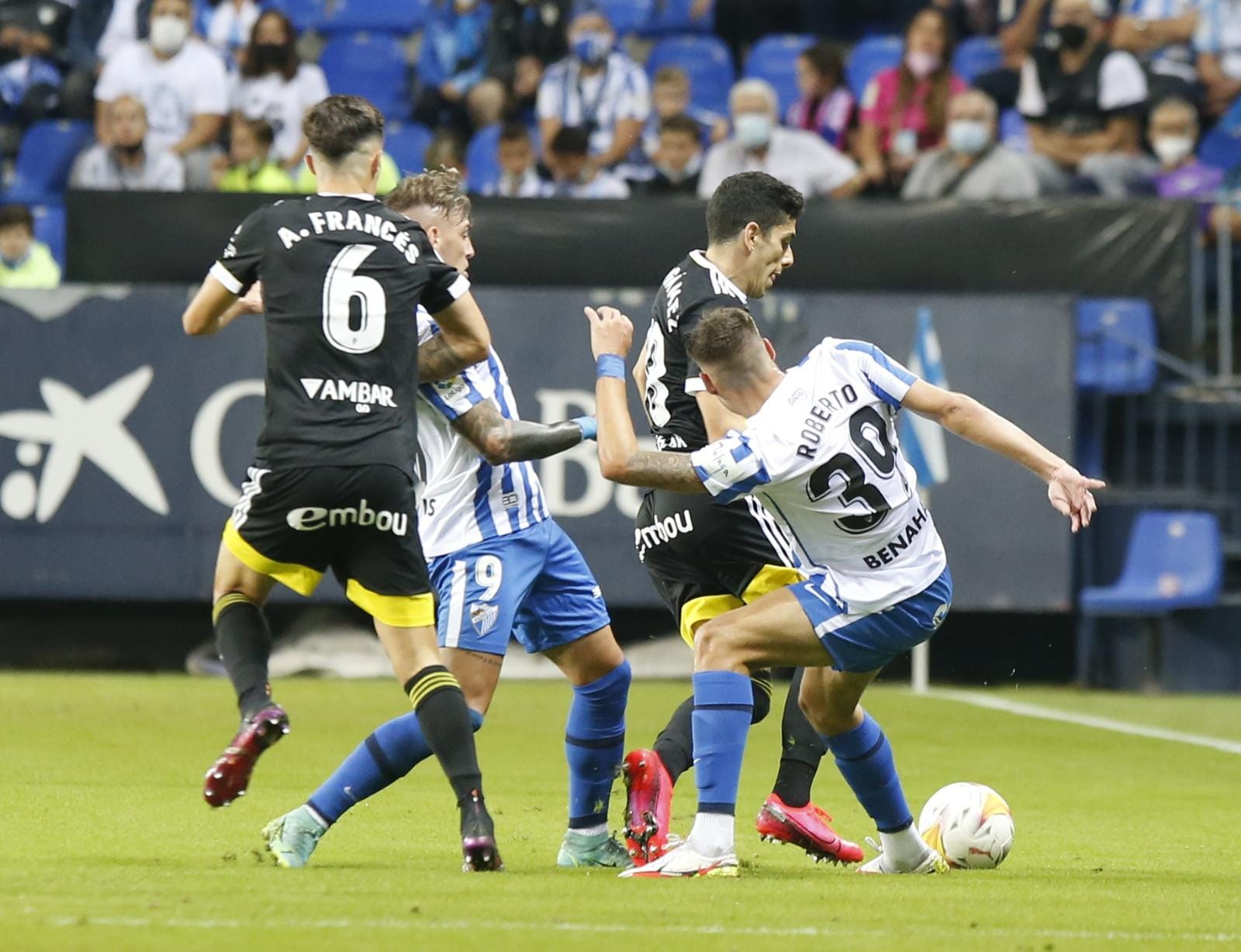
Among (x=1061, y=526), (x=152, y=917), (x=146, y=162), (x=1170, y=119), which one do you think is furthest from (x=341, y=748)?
(x=1170, y=119)

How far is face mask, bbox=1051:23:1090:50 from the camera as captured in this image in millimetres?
15289

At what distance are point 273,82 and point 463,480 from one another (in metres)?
9.86

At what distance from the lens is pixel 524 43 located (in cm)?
1614

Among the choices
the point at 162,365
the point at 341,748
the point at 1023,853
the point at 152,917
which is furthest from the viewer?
the point at 162,365

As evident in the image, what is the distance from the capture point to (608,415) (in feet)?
18.9

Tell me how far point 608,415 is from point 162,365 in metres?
7.76

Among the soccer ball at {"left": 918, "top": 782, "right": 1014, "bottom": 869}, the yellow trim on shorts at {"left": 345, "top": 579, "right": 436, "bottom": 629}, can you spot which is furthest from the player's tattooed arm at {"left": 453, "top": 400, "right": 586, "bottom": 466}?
the soccer ball at {"left": 918, "top": 782, "right": 1014, "bottom": 869}

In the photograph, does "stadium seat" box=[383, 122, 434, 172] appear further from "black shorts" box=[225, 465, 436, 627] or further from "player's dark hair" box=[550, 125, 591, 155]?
"black shorts" box=[225, 465, 436, 627]

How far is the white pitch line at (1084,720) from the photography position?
1055 cm

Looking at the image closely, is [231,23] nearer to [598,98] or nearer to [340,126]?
[598,98]

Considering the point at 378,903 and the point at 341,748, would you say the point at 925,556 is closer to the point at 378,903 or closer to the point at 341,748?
the point at 378,903

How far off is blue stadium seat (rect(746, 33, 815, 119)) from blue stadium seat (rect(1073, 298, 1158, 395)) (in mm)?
3751

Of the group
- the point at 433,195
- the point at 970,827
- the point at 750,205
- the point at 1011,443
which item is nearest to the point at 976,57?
the point at 750,205

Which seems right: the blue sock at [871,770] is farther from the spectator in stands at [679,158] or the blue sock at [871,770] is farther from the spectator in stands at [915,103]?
the spectator in stands at [915,103]
